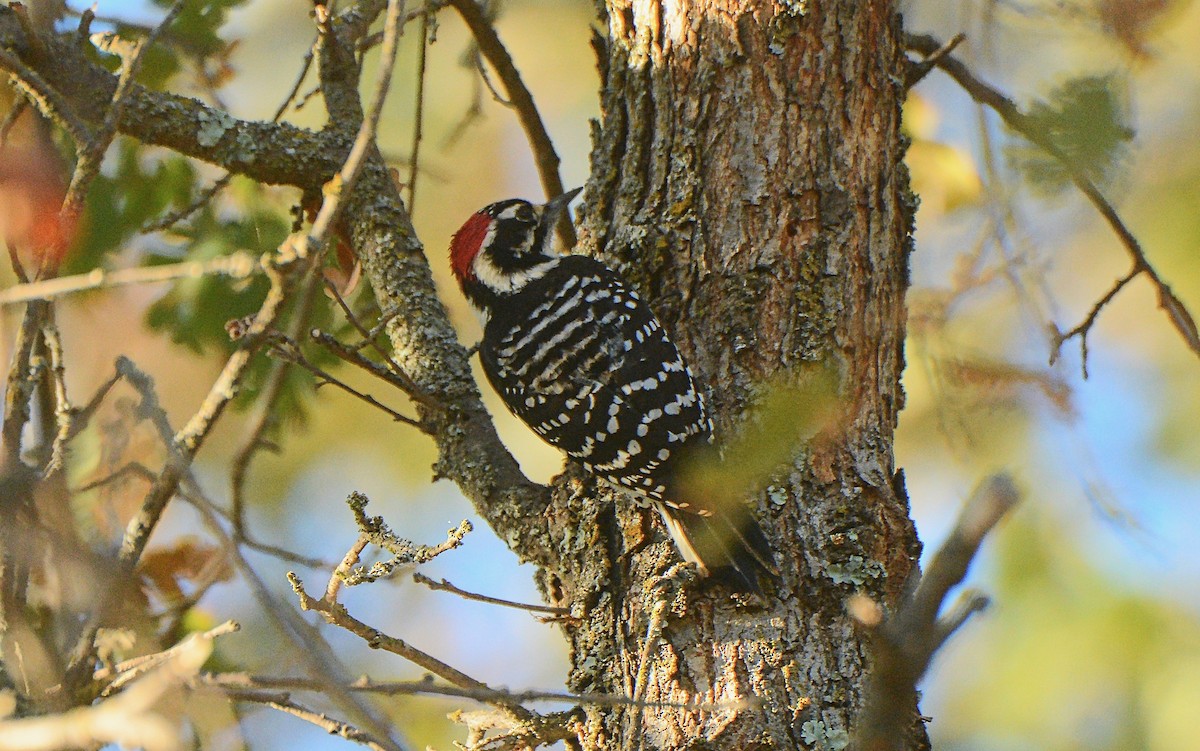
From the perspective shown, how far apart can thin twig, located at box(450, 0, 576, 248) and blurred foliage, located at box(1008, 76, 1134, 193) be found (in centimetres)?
216

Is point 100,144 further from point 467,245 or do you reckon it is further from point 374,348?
point 467,245

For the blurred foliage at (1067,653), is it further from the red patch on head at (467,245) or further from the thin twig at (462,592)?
the thin twig at (462,592)

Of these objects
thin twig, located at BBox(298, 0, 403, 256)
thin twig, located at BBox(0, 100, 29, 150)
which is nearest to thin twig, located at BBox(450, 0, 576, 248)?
thin twig, located at BBox(0, 100, 29, 150)

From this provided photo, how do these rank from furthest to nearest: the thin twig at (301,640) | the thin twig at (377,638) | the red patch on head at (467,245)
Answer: the red patch on head at (467,245)
the thin twig at (377,638)
the thin twig at (301,640)

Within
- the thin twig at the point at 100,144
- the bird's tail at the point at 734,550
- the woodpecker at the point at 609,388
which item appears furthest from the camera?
the woodpecker at the point at 609,388

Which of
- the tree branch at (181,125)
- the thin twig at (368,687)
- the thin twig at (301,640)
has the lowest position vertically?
the thin twig at (301,640)

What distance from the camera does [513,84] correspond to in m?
3.98

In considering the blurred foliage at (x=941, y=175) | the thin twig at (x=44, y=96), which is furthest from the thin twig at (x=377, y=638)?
the blurred foliage at (x=941, y=175)

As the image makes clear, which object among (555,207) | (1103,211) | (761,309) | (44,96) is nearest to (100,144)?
(44,96)

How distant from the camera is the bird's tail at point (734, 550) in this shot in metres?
2.52

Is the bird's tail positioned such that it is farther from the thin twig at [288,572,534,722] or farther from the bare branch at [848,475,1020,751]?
the bare branch at [848,475,1020,751]

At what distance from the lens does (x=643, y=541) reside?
293cm

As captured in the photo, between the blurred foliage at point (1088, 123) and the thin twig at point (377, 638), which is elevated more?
the blurred foliage at point (1088, 123)

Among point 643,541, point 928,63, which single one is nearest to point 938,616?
point 643,541
